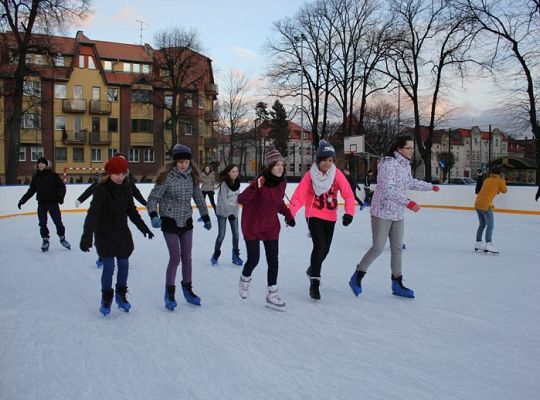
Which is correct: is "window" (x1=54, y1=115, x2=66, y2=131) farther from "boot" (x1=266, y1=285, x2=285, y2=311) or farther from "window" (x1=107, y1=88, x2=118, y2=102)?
"boot" (x1=266, y1=285, x2=285, y2=311)

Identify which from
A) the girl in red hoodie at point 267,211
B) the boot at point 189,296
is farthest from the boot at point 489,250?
the boot at point 189,296

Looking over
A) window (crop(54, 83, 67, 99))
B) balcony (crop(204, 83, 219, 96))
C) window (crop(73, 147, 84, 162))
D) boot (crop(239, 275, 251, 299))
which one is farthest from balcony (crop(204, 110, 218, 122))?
boot (crop(239, 275, 251, 299))

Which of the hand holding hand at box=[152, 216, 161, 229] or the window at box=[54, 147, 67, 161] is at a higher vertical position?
the window at box=[54, 147, 67, 161]

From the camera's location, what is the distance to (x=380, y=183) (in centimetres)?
462

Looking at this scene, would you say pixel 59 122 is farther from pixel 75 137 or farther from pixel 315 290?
pixel 315 290

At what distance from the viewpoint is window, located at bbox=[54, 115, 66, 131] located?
37312 mm

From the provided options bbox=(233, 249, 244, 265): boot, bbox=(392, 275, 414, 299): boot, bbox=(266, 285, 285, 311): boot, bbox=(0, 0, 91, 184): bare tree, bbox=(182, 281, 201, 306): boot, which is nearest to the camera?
bbox=(266, 285, 285, 311): boot

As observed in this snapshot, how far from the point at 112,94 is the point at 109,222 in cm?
3769

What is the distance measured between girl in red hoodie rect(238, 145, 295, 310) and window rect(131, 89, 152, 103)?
36.8 meters

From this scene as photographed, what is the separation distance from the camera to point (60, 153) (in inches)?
1458

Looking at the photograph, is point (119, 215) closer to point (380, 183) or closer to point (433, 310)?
point (380, 183)

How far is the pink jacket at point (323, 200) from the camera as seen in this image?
14.8 feet

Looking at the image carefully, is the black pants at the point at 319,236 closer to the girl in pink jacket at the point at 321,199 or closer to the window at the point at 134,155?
the girl in pink jacket at the point at 321,199

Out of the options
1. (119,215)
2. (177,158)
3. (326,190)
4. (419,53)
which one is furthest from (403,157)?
(419,53)
